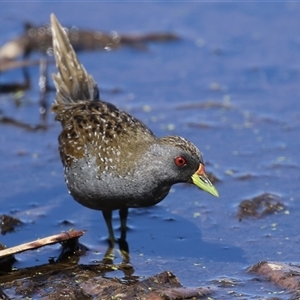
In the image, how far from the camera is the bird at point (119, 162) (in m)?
8.02

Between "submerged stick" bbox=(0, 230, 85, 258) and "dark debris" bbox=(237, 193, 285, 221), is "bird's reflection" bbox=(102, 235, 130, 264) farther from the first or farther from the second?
"dark debris" bbox=(237, 193, 285, 221)

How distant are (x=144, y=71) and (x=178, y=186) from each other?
391cm

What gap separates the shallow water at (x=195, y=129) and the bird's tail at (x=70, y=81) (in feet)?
3.75

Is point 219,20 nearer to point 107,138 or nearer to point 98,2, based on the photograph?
point 98,2

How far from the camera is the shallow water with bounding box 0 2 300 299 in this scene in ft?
28.5

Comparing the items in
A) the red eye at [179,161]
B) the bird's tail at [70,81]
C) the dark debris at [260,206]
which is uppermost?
the bird's tail at [70,81]

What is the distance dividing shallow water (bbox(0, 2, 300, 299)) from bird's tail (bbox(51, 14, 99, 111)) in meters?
1.14

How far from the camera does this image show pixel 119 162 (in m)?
8.16

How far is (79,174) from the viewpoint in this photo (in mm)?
8328

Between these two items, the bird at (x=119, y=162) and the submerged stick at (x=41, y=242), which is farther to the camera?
the bird at (x=119, y=162)

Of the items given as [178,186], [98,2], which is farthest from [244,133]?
[98,2]

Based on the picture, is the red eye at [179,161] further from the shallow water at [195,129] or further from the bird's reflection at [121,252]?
the bird's reflection at [121,252]

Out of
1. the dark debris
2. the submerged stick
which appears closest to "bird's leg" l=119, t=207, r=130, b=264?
the submerged stick

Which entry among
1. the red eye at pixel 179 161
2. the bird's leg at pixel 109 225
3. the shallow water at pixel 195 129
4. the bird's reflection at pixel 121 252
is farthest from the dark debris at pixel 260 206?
the red eye at pixel 179 161
